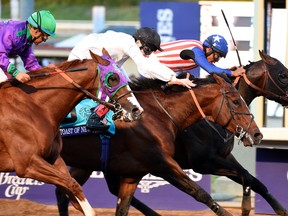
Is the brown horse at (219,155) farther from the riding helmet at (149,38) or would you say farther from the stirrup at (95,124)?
the riding helmet at (149,38)

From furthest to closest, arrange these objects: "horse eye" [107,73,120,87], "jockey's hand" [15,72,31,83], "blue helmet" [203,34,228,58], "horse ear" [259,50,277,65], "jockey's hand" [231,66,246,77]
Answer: "horse ear" [259,50,277,65]
"jockey's hand" [231,66,246,77]
"blue helmet" [203,34,228,58]
"jockey's hand" [15,72,31,83]
"horse eye" [107,73,120,87]

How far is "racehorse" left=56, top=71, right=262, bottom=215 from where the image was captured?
25.6ft

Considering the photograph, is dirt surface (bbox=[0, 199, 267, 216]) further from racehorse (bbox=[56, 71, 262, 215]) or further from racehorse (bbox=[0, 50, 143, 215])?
racehorse (bbox=[0, 50, 143, 215])

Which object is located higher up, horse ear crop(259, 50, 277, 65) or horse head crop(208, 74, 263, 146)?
horse ear crop(259, 50, 277, 65)

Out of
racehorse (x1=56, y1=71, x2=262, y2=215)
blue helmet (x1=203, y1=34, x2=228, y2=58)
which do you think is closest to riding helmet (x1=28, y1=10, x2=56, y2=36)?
racehorse (x1=56, y1=71, x2=262, y2=215)

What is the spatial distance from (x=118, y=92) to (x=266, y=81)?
235 centimetres

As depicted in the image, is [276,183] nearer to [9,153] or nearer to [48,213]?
[48,213]

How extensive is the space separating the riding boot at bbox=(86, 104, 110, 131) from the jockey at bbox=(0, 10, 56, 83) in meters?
1.00

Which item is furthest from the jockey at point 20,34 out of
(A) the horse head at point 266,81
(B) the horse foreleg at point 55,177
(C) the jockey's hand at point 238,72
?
(A) the horse head at point 266,81

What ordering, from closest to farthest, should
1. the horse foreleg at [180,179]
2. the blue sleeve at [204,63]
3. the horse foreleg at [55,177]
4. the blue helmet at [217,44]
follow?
the horse foreleg at [55,177]
the horse foreleg at [180,179]
the blue sleeve at [204,63]
the blue helmet at [217,44]

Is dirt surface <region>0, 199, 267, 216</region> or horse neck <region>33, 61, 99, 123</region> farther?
dirt surface <region>0, 199, 267, 216</region>

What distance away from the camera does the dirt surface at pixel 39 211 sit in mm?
9688

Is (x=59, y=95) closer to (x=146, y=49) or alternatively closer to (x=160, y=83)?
(x=146, y=49)

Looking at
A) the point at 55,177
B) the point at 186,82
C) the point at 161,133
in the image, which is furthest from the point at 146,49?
the point at 55,177
